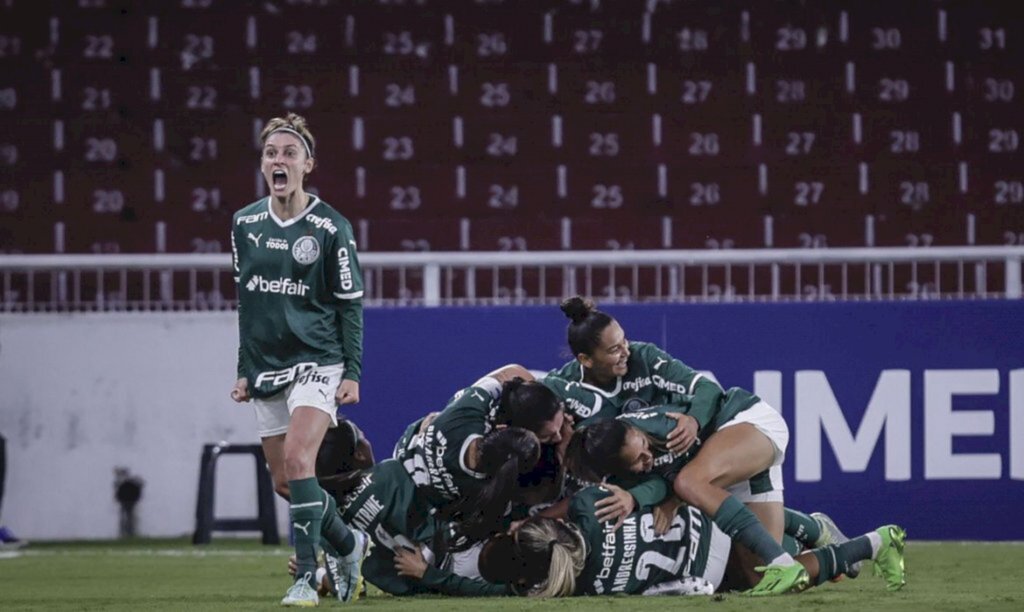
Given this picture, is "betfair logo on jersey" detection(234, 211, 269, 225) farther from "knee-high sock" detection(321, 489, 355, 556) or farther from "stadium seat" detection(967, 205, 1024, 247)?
"stadium seat" detection(967, 205, 1024, 247)

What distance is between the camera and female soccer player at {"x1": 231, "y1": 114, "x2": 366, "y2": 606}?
281 inches

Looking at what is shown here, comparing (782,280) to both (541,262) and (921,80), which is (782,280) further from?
(921,80)

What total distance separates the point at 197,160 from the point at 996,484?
25.5 ft

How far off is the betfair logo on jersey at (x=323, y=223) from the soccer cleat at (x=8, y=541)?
534 cm

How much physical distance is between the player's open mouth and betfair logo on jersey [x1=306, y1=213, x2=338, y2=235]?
17 cm

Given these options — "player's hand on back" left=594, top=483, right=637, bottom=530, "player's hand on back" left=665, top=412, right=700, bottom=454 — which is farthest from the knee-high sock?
"player's hand on back" left=665, top=412, right=700, bottom=454

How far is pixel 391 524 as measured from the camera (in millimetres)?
7867

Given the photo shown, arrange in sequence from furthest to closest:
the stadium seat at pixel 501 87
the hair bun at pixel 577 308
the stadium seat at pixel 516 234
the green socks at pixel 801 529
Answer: the stadium seat at pixel 501 87
the stadium seat at pixel 516 234
the green socks at pixel 801 529
the hair bun at pixel 577 308

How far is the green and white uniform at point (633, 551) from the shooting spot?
24.6 ft

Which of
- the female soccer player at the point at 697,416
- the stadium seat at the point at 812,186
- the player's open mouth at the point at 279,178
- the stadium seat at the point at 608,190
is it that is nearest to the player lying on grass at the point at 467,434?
the female soccer player at the point at 697,416

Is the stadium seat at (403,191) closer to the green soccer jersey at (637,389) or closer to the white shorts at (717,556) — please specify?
the green soccer jersey at (637,389)

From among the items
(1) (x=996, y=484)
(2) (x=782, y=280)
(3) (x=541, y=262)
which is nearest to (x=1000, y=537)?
(1) (x=996, y=484)

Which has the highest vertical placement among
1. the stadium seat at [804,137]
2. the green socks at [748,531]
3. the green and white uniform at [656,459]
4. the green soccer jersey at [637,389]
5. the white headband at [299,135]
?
the stadium seat at [804,137]

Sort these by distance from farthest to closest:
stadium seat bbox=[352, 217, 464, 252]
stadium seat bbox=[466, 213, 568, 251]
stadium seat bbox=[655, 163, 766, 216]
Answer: stadium seat bbox=[655, 163, 766, 216] → stadium seat bbox=[352, 217, 464, 252] → stadium seat bbox=[466, 213, 568, 251]
